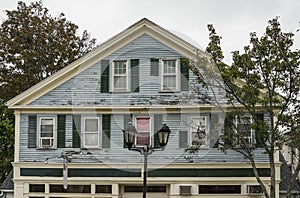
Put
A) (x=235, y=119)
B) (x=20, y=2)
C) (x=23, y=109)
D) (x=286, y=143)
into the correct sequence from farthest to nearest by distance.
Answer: (x=20, y=2)
(x=23, y=109)
(x=235, y=119)
(x=286, y=143)

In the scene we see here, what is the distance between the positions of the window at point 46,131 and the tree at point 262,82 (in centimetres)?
609

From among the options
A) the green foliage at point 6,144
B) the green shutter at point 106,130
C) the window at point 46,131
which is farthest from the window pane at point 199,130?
the green foliage at point 6,144

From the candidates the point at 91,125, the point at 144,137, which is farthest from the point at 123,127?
the point at 91,125

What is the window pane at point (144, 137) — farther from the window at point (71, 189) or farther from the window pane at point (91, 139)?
the window at point (71, 189)

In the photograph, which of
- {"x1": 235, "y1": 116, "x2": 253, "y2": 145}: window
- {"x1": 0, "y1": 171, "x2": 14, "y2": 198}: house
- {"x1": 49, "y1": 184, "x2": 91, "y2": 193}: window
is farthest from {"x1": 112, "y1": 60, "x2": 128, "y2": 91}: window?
{"x1": 0, "y1": 171, "x2": 14, "y2": 198}: house

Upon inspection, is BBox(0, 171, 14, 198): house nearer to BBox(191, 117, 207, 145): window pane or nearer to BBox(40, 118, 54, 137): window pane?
Answer: BBox(40, 118, 54, 137): window pane

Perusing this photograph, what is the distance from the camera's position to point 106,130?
2231cm

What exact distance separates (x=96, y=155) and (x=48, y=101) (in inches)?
110

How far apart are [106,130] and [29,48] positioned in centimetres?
1095

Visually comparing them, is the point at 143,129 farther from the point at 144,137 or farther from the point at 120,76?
the point at 120,76

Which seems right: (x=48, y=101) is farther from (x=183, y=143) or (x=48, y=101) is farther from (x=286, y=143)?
(x=286, y=143)

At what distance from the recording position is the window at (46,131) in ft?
73.5

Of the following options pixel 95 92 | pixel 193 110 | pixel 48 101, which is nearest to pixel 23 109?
pixel 48 101

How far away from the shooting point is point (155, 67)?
22375mm
